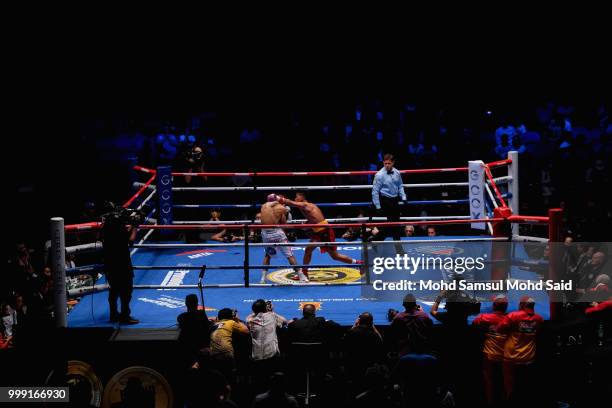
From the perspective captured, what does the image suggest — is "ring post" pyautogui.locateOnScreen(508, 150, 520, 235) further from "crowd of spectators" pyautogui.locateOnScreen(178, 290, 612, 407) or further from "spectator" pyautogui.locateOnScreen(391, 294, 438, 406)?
"spectator" pyautogui.locateOnScreen(391, 294, 438, 406)

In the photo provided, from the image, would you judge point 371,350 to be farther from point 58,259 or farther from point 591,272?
point 58,259

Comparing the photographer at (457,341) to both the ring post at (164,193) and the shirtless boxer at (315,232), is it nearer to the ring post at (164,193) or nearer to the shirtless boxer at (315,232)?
the shirtless boxer at (315,232)

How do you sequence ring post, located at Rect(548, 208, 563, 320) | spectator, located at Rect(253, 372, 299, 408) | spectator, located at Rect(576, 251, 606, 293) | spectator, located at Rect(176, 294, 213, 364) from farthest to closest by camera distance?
spectator, located at Rect(576, 251, 606, 293), ring post, located at Rect(548, 208, 563, 320), spectator, located at Rect(176, 294, 213, 364), spectator, located at Rect(253, 372, 299, 408)

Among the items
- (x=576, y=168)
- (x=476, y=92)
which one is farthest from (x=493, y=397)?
(x=476, y=92)

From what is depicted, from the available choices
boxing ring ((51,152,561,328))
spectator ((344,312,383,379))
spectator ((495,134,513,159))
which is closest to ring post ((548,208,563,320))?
boxing ring ((51,152,561,328))

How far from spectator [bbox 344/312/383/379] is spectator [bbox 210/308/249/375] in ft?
3.39

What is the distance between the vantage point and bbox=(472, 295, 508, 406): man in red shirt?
6.99 meters

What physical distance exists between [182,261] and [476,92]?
29.5 ft

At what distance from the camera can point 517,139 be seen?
563 inches

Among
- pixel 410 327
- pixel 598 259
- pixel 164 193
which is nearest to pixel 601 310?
pixel 598 259

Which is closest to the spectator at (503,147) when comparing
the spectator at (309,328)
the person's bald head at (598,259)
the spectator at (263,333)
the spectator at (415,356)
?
the person's bald head at (598,259)

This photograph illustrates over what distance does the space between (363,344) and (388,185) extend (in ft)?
10.5

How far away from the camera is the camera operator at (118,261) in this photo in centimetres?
723

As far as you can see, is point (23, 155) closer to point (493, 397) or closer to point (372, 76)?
point (372, 76)
